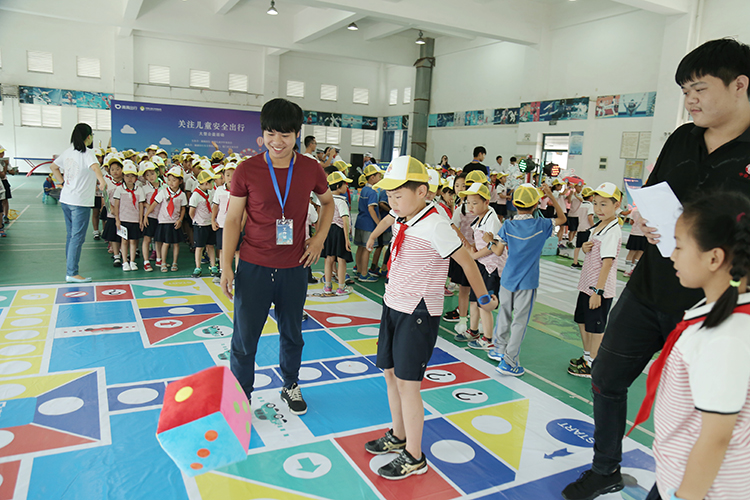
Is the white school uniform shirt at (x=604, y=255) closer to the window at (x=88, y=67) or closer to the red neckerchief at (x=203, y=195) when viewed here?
the red neckerchief at (x=203, y=195)

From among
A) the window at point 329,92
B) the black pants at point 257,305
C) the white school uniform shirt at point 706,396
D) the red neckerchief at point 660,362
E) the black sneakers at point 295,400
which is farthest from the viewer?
the window at point 329,92

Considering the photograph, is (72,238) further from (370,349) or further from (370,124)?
(370,124)

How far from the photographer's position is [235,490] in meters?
2.49

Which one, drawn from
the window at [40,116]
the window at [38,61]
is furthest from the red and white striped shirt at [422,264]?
the window at [40,116]

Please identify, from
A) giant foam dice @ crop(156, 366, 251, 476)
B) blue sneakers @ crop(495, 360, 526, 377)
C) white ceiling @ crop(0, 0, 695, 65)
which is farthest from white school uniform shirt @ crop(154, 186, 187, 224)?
white ceiling @ crop(0, 0, 695, 65)

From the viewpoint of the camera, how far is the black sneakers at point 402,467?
261 cm

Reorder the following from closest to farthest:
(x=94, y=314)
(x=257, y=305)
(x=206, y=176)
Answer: (x=257, y=305) < (x=94, y=314) < (x=206, y=176)

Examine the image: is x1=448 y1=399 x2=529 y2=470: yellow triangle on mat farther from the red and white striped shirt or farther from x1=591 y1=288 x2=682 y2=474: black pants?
the red and white striped shirt

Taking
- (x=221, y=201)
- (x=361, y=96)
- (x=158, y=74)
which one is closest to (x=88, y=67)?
(x=158, y=74)

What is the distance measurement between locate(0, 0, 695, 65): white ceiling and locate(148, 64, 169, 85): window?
1942mm

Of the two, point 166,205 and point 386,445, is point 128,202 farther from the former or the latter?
point 386,445

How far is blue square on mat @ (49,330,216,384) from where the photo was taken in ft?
12.5

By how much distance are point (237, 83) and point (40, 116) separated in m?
8.65

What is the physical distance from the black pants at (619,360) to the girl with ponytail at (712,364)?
669 millimetres
